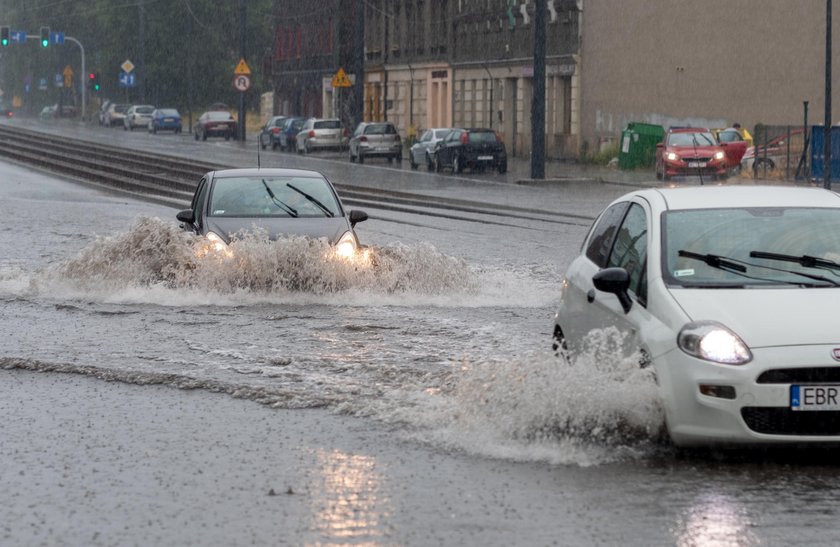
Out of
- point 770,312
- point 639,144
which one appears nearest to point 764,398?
point 770,312

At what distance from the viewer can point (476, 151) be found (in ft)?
163

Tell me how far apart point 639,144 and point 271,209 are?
117 feet

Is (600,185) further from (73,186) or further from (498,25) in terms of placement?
(498,25)

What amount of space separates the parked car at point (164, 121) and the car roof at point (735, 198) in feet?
272

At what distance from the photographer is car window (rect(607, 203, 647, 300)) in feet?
28.1

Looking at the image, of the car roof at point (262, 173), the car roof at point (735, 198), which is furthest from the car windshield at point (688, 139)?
the car roof at point (735, 198)

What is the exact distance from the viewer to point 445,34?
238 ft

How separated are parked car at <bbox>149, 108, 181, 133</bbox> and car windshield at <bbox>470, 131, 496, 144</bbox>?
142 ft

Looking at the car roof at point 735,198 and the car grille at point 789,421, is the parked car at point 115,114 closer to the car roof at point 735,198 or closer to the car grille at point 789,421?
the car roof at point 735,198

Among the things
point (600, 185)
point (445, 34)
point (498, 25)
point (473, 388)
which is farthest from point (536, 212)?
point (445, 34)

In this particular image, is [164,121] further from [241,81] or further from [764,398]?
[764,398]

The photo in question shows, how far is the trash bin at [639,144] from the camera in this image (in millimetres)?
50375

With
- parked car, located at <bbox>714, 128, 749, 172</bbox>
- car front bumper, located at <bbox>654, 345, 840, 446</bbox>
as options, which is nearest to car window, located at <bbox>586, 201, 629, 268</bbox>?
car front bumper, located at <bbox>654, 345, 840, 446</bbox>

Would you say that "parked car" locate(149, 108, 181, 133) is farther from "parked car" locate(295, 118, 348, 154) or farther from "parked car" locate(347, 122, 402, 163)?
"parked car" locate(347, 122, 402, 163)
